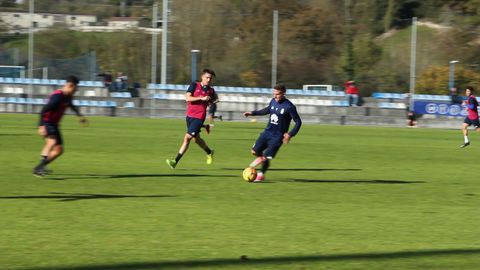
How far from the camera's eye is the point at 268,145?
15.6m

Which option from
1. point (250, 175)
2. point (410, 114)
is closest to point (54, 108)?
point (250, 175)

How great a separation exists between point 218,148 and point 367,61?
46.1 m

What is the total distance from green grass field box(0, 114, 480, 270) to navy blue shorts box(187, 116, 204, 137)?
75 centimetres

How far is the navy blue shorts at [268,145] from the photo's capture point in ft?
50.8

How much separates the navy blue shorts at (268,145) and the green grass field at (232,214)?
1.71 feet

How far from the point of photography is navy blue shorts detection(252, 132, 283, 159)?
1548 centimetres

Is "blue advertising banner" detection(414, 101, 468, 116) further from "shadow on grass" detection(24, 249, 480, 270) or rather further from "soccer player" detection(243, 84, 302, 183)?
"shadow on grass" detection(24, 249, 480, 270)

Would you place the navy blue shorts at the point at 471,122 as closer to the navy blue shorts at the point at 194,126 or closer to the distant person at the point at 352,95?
the navy blue shorts at the point at 194,126

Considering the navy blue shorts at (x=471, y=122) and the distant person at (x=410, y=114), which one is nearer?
the navy blue shorts at (x=471, y=122)

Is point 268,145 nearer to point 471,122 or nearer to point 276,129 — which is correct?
point 276,129

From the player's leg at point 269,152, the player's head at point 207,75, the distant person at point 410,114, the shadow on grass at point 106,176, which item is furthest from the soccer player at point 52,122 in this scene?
the distant person at point 410,114

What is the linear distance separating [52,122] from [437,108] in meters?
35.8

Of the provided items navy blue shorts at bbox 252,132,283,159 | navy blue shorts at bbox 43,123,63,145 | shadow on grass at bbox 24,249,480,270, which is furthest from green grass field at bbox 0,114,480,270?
navy blue shorts at bbox 43,123,63,145

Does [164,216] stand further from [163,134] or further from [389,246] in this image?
[163,134]
